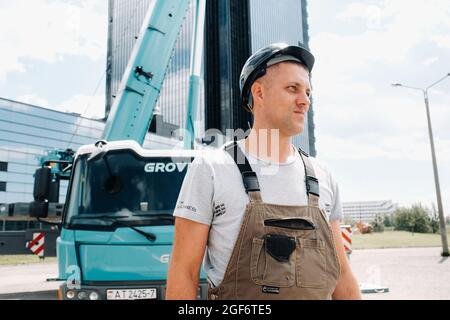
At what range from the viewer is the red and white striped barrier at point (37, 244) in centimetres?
1013

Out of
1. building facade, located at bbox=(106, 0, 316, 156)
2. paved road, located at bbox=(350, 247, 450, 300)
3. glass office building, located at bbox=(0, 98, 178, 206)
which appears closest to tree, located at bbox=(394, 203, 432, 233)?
building facade, located at bbox=(106, 0, 316, 156)

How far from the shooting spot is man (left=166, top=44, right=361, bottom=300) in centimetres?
140

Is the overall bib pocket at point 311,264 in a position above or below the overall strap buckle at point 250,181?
below

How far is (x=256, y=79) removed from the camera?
1.67m

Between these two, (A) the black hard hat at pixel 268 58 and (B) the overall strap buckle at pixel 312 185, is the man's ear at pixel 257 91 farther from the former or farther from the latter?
(B) the overall strap buckle at pixel 312 185

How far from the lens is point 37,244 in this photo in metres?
10.2

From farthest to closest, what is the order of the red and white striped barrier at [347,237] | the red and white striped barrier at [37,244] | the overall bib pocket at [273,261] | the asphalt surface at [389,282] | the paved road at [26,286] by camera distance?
the red and white striped barrier at [37,244]
the paved road at [26,286]
the asphalt surface at [389,282]
the red and white striped barrier at [347,237]
the overall bib pocket at [273,261]

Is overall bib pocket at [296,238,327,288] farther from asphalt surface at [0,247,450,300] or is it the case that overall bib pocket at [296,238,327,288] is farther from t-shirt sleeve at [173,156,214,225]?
asphalt surface at [0,247,450,300]

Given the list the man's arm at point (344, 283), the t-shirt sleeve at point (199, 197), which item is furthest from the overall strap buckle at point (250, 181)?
the man's arm at point (344, 283)

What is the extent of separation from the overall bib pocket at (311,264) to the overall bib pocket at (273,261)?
0.09 ft

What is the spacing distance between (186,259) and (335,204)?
27.6 inches

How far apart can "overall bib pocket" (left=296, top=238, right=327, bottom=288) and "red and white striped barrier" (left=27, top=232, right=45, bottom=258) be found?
9.98 m
